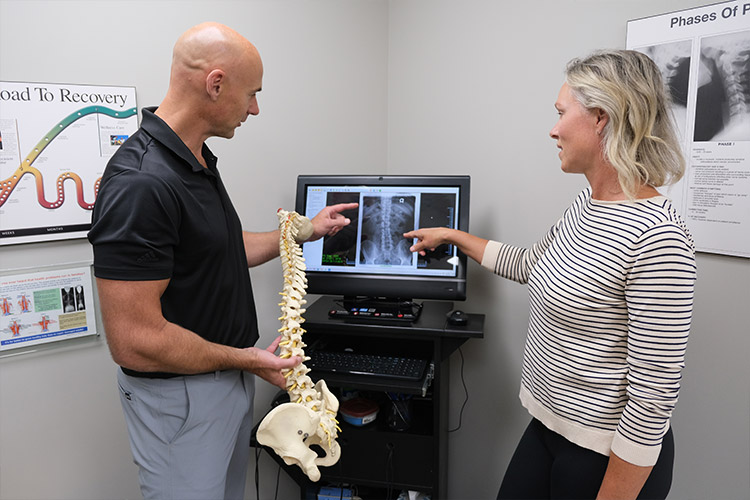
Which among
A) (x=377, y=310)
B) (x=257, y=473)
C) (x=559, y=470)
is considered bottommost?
(x=257, y=473)

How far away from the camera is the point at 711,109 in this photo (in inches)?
61.0

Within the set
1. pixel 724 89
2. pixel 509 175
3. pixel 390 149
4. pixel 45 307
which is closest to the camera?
pixel 724 89

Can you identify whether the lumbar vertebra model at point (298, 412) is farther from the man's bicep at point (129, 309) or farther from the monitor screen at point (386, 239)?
the monitor screen at point (386, 239)

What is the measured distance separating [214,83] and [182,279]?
440 mm

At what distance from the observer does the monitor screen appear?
184 centimetres

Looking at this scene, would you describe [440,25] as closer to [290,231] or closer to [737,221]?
[290,231]

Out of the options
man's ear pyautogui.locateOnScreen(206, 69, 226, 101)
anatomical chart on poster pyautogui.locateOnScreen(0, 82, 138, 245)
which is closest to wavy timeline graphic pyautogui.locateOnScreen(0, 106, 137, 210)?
anatomical chart on poster pyautogui.locateOnScreen(0, 82, 138, 245)

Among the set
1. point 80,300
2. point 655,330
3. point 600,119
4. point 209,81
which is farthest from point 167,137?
point 655,330

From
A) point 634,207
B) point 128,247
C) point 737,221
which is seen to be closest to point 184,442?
point 128,247

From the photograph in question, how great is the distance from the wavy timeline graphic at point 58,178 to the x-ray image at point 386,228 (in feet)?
2.72

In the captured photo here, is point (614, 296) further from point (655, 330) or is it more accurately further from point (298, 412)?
point (298, 412)

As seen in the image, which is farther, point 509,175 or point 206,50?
point 509,175

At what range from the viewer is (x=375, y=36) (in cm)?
232

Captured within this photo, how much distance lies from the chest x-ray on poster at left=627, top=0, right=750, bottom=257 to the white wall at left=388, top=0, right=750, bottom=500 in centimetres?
7
